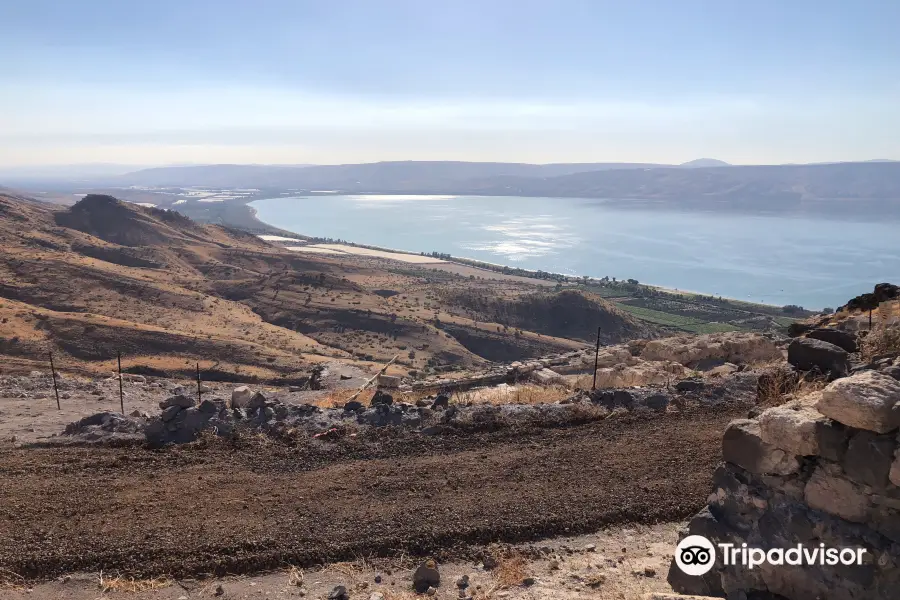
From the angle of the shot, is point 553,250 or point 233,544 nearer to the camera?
point 233,544

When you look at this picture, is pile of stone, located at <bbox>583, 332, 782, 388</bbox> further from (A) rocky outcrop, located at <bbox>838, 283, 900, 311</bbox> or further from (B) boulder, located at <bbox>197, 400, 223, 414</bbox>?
(B) boulder, located at <bbox>197, 400, 223, 414</bbox>

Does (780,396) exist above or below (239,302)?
above

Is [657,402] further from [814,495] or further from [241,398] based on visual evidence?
[241,398]

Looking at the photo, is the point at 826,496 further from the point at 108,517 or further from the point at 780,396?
the point at 108,517

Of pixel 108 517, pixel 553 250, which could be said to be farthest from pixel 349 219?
pixel 108 517

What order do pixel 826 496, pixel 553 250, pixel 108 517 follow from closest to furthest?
pixel 826 496 < pixel 108 517 < pixel 553 250

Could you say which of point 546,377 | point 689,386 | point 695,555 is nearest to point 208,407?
point 695,555
